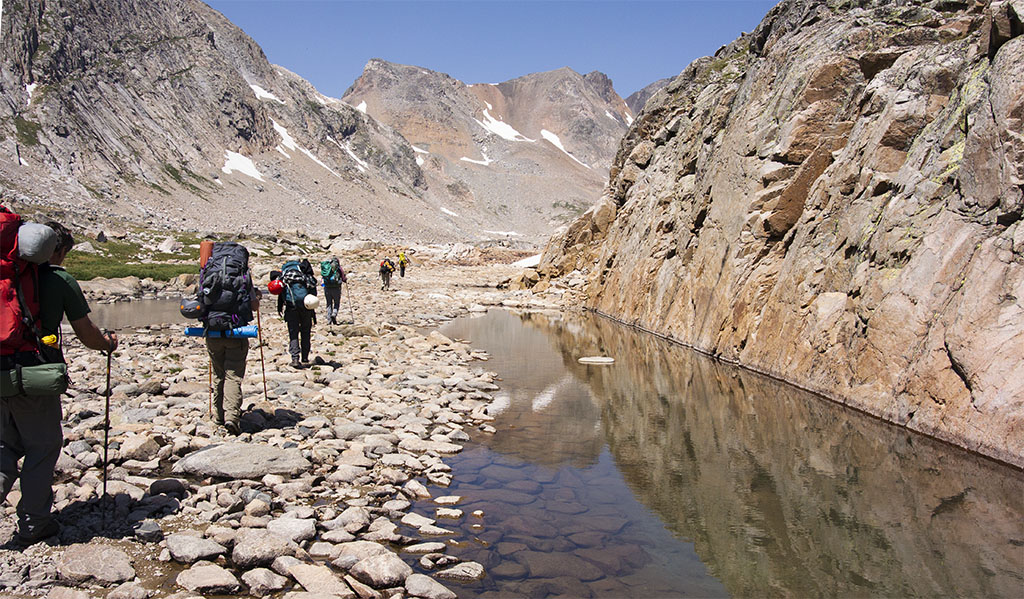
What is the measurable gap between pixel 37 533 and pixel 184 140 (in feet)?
374

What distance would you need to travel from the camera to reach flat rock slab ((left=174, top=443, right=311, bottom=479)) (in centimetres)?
744

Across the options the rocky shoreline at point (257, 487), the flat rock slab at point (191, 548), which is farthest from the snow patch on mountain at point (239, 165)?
the flat rock slab at point (191, 548)

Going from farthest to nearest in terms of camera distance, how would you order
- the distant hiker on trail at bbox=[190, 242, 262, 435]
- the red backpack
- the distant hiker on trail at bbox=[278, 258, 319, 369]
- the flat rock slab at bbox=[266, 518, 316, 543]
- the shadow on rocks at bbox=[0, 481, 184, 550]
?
the distant hiker on trail at bbox=[278, 258, 319, 369]
the distant hiker on trail at bbox=[190, 242, 262, 435]
the flat rock slab at bbox=[266, 518, 316, 543]
the shadow on rocks at bbox=[0, 481, 184, 550]
the red backpack

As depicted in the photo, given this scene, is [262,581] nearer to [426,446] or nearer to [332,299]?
[426,446]

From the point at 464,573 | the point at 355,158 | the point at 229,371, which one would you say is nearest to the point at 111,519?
the point at 229,371

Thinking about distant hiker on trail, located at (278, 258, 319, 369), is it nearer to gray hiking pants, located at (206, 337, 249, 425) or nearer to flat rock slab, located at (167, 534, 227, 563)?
gray hiking pants, located at (206, 337, 249, 425)

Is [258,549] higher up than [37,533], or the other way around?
[37,533]

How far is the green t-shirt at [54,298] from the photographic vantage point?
→ 535 centimetres

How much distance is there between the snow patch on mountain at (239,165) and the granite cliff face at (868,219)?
9801cm

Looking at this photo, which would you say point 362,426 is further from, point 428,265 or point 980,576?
point 428,265

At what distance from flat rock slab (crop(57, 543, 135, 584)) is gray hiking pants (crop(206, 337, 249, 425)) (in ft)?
11.2

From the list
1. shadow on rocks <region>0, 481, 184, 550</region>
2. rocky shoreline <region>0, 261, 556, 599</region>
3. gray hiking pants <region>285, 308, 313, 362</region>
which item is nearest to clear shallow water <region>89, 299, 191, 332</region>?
gray hiking pants <region>285, 308, 313, 362</region>

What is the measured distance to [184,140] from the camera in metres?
104

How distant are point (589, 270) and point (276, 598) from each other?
119 ft
